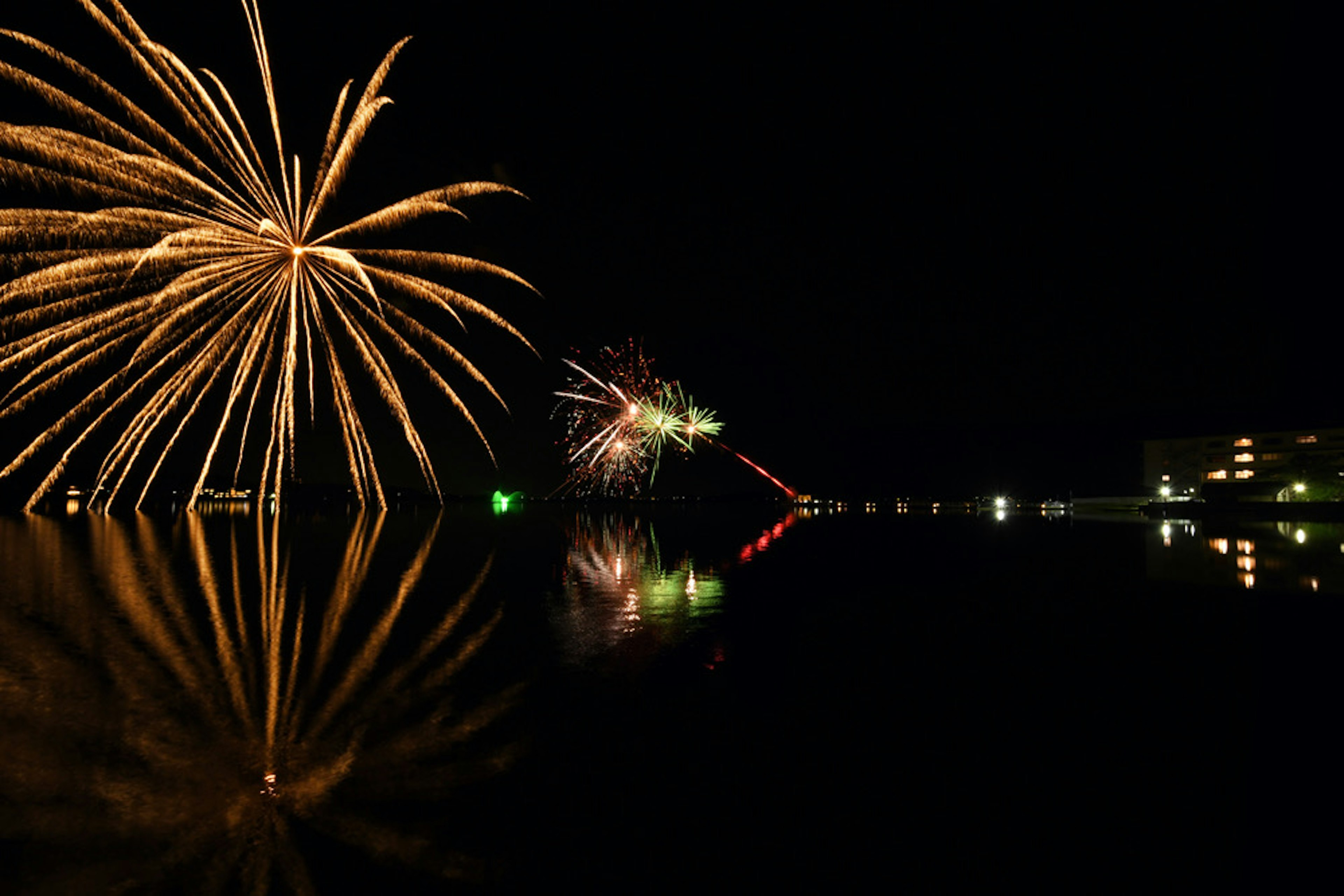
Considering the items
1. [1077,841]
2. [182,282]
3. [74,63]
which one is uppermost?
[74,63]

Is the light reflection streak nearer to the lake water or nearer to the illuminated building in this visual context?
the lake water

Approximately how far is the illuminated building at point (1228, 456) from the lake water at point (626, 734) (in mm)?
65422

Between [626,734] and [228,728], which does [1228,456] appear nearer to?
[626,734]

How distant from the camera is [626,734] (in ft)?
17.3

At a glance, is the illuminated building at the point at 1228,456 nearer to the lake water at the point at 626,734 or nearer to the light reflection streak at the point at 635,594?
the light reflection streak at the point at 635,594

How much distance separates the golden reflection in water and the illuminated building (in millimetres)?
70604

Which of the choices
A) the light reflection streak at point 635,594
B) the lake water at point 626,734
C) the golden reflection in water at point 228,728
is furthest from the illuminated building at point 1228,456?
the golden reflection in water at point 228,728

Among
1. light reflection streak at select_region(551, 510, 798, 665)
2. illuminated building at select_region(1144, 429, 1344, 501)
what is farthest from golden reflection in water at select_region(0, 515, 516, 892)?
illuminated building at select_region(1144, 429, 1344, 501)

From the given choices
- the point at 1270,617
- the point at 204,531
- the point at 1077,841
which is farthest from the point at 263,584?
the point at 204,531

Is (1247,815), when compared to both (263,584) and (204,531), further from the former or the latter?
(204,531)

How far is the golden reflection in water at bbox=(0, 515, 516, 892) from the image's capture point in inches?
145

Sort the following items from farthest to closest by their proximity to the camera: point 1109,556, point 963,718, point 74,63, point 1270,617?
point 1109,556 < point 74,63 < point 1270,617 < point 963,718

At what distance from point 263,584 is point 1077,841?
12.0 m

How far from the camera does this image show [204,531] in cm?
2656
